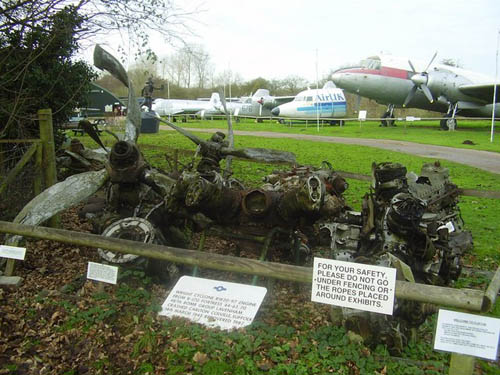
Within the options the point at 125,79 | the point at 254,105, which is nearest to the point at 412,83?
the point at 254,105

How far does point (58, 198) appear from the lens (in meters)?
4.50

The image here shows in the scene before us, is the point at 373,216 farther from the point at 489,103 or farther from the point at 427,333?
the point at 489,103

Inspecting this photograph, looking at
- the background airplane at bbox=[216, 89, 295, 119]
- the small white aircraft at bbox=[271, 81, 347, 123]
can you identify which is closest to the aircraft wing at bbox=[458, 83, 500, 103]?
the small white aircraft at bbox=[271, 81, 347, 123]

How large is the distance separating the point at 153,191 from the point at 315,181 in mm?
2453

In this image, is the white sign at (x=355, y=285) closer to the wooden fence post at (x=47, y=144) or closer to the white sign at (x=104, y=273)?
the white sign at (x=104, y=273)

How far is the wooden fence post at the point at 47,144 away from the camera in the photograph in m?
5.75

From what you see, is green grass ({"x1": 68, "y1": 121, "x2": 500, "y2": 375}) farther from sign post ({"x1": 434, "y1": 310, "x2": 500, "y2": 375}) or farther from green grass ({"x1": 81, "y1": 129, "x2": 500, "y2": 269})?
green grass ({"x1": 81, "y1": 129, "x2": 500, "y2": 269})

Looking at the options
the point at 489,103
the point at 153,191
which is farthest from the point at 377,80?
the point at 153,191

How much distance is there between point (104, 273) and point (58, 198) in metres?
1.23

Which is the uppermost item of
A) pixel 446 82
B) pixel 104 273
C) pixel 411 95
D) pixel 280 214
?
pixel 446 82

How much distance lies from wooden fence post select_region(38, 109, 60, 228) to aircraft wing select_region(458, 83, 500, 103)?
88.4ft

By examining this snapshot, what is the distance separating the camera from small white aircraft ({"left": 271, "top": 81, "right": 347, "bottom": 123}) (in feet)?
109

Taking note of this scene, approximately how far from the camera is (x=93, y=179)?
4824 mm

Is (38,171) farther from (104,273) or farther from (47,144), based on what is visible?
(104,273)
